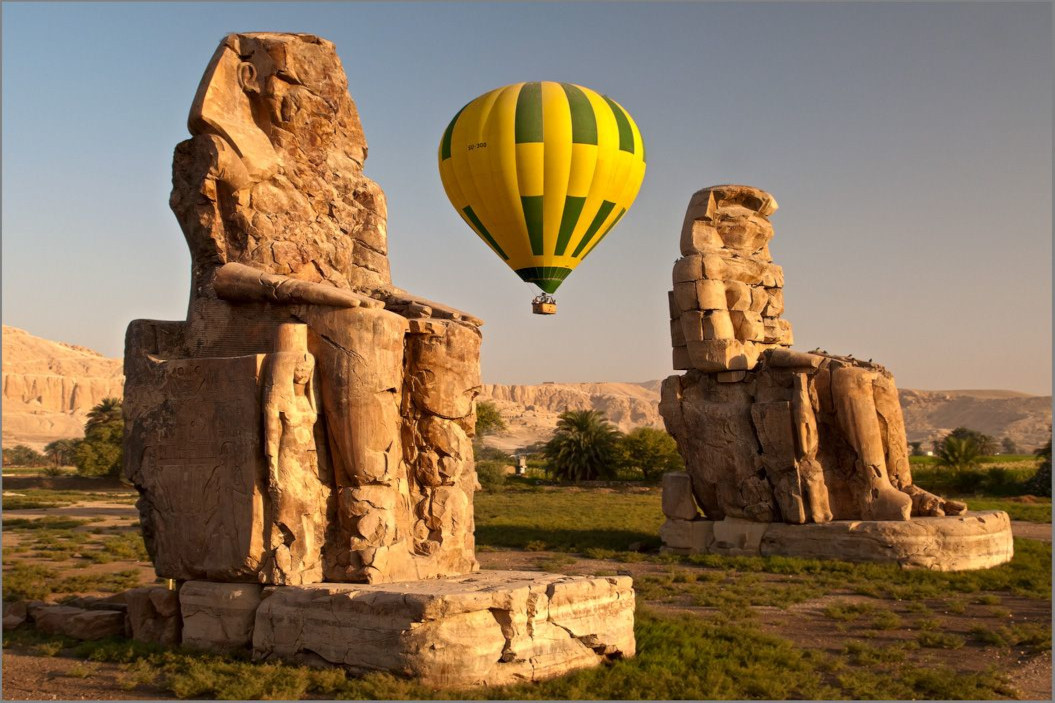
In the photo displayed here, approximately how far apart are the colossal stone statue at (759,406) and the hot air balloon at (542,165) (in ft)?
14.8

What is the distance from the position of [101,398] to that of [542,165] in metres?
80.6

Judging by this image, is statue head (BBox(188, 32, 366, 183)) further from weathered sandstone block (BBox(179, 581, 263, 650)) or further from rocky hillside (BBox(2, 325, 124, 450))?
rocky hillside (BBox(2, 325, 124, 450))

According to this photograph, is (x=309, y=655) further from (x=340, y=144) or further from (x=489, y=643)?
(x=340, y=144)

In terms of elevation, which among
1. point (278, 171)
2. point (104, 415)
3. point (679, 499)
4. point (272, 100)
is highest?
point (272, 100)

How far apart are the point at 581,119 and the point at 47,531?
37.4 ft

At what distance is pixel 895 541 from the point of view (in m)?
11.4

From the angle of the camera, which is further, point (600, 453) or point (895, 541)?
point (600, 453)

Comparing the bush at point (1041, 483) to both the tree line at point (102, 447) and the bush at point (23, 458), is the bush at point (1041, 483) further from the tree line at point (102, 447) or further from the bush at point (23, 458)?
the bush at point (23, 458)

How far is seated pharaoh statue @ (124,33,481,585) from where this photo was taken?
6.84m

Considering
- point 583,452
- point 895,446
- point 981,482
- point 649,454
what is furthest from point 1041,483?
point 895,446

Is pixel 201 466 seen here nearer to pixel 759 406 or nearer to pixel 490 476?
pixel 759 406

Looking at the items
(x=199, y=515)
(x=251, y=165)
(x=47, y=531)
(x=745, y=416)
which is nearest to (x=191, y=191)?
(x=251, y=165)

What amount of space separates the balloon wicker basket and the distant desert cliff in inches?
2102

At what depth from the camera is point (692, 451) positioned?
13.4 meters
